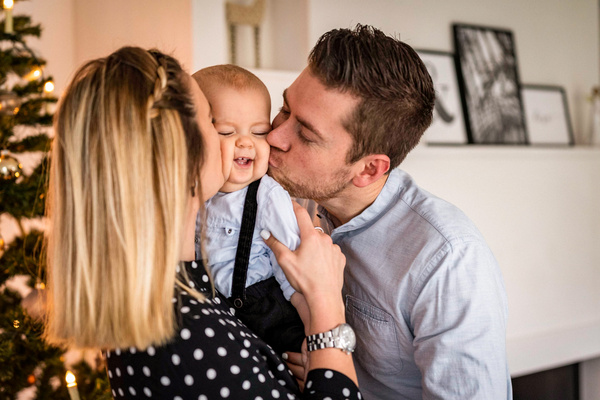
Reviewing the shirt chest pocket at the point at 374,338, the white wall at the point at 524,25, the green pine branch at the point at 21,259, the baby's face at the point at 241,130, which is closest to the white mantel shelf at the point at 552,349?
the white wall at the point at 524,25

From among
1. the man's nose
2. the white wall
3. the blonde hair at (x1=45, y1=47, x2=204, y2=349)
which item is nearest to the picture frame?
the white wall

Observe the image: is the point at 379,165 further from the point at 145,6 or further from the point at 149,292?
the point at 145,6

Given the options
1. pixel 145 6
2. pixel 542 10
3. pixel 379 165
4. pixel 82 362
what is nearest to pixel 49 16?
pixel 145 6

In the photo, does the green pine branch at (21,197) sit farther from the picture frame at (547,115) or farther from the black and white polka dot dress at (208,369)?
the picture frame at (547,115)

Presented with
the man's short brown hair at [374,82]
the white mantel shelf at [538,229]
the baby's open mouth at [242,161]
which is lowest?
the white mantel shelf at [538,229]

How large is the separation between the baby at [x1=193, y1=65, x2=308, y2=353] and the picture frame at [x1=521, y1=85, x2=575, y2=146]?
258 centimetres

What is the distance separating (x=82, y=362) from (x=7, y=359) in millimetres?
455

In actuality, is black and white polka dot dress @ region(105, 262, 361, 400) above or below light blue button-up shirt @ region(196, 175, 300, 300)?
below

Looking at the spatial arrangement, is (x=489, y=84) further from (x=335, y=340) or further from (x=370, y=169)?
(x=335, y=340)

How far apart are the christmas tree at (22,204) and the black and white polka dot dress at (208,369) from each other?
69cm

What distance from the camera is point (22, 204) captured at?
1.65 metres

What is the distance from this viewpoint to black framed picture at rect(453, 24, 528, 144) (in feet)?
10.5

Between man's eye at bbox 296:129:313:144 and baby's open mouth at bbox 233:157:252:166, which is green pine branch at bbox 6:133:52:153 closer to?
baby's open mouth at bbox 233:157:252:166

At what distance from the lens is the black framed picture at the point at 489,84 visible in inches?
126
